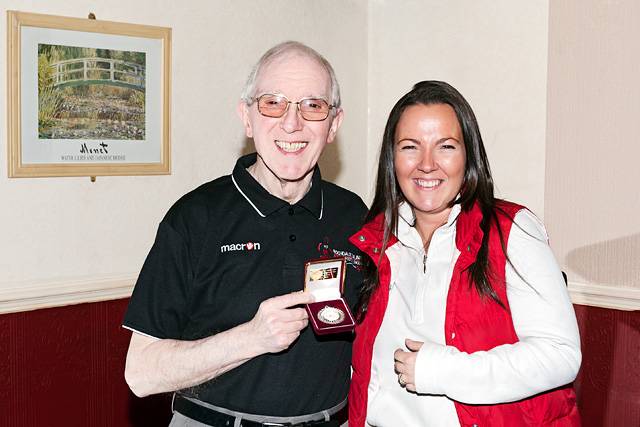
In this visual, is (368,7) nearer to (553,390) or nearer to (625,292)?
(625,292)

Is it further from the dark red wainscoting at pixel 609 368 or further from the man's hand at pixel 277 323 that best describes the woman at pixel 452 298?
the dark red wainscoting at pixel 609 368

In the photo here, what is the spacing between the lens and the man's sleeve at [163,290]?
225 centimetres

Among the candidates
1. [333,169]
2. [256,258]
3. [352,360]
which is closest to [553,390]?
[352,360]

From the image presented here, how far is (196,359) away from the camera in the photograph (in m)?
2.18

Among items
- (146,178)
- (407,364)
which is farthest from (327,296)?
(146,178)

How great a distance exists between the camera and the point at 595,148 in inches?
145

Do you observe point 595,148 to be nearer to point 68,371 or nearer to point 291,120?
point 291,120

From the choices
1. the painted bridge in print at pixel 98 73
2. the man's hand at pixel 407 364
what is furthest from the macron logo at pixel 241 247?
the painted bridge in print at pixel 98 73

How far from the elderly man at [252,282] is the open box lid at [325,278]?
7 cm

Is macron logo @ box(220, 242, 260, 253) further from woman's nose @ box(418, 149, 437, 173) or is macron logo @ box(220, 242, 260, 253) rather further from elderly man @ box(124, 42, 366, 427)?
woman's nose @ box(418, 149, 437, 173)

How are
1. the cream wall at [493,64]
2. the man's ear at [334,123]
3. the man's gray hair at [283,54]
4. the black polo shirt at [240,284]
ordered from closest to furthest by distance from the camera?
the black polo shirt at [240,284]
the man's gray hair at [283,54]
the man's ear at [334,123]
the cream wall at [493,64]

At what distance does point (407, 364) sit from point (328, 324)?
0.82 ft

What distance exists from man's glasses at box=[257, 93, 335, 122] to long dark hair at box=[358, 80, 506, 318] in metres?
0.23

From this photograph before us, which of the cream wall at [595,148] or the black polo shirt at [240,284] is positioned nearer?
the black polo shirt at [240,284]
